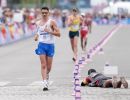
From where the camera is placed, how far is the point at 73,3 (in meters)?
139

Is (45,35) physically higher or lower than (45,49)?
higher

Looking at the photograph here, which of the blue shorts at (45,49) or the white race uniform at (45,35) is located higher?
the white race uniform at (45,35)

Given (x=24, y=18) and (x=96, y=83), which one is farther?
(x=24, y=18)

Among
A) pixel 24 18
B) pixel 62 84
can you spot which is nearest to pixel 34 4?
pixel 24 18

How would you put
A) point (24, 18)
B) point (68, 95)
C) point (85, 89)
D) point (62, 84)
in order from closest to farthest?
point (68, 95)
point (85, 89)
point (62, 84)
point (24, 18)

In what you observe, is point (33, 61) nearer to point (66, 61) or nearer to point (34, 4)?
point (66, 61)

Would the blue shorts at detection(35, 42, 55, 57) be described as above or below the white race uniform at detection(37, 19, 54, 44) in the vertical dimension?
below

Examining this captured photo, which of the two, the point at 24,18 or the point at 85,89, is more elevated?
the point at 85,89

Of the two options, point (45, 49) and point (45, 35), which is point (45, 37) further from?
point (45, 49)

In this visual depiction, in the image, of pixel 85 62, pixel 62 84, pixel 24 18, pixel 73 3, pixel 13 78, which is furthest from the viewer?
pixel 73 3

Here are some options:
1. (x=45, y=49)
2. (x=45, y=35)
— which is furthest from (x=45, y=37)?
(x=45, y=49)

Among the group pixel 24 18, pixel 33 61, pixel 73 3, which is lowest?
pixel 73 3

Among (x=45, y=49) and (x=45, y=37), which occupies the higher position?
(x=45, y=37)

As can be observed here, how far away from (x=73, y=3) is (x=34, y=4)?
1172 centimetres
